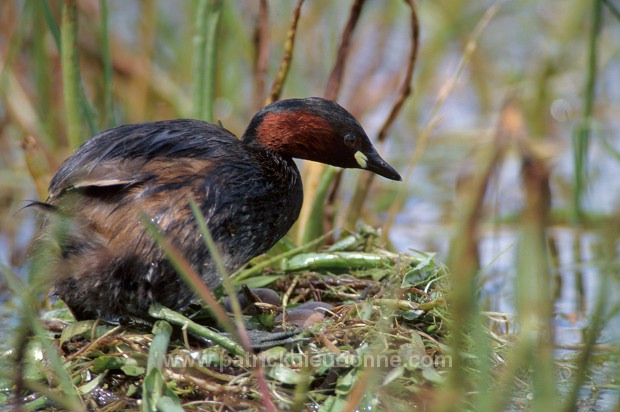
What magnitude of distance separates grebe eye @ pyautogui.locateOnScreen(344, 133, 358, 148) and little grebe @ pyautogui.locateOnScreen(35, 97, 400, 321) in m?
0.33

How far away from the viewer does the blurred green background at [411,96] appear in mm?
5375

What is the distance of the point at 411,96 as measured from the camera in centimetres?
725

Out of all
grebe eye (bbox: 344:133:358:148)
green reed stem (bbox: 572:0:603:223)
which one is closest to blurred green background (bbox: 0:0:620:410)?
green reed stem (bbox: 572:0:603:223)

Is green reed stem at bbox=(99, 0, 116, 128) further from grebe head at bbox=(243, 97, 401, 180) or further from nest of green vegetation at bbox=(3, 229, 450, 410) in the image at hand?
nest of green vegetation at bbox=(3, 229, 450, 410)

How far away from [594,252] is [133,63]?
3.62m

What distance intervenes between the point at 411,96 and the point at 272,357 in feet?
14.3

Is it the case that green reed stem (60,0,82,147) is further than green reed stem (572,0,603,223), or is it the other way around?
green reed stem (572,0,603,223)

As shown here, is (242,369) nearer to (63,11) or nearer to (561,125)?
(63,11)

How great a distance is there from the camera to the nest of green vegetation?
3018mm

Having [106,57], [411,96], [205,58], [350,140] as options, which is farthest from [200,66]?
[411,96]

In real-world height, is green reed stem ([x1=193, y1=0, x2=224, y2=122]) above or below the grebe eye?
above

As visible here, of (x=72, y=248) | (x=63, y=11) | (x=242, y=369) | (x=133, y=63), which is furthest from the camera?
(x=133, y=63)

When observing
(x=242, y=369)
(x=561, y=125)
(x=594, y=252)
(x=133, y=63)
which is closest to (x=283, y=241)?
(x=242, y=369)

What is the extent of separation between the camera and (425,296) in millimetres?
3615
